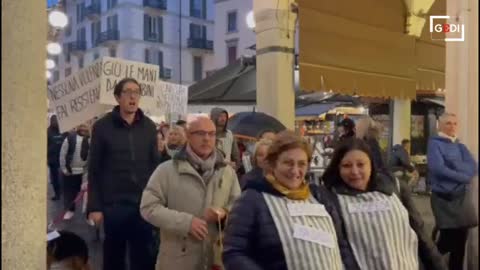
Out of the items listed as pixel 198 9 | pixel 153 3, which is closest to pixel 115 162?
pixel 153 3

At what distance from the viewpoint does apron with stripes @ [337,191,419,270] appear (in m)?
2.82

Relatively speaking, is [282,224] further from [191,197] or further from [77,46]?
[77,46]

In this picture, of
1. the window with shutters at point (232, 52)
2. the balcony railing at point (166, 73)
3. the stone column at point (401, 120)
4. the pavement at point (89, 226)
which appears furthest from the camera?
the balcony railing at point (166, 73)

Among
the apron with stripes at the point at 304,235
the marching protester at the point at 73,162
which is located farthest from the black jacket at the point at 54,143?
the apron with stripes at the point at 304,235

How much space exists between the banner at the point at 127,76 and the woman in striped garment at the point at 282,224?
158 inches

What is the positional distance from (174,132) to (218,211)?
154 inches

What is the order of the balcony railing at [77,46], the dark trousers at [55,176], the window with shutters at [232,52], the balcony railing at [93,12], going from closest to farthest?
the dark trousers at [55,176] < the window with shutters at [232,52] < the balcony railing at [93,12] < the balcony railing at [77,46]

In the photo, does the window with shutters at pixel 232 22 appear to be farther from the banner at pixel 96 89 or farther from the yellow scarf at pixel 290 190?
the yellow scarf at pixel 290 190

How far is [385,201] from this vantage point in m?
2.93

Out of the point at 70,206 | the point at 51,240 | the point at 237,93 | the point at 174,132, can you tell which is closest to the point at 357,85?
the point at 237,93

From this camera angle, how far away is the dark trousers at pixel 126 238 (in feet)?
13.6

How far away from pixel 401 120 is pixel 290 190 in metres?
10.5

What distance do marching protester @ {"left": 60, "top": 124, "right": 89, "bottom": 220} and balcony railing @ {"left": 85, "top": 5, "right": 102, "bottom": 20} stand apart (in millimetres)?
49153

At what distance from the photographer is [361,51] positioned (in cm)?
970
